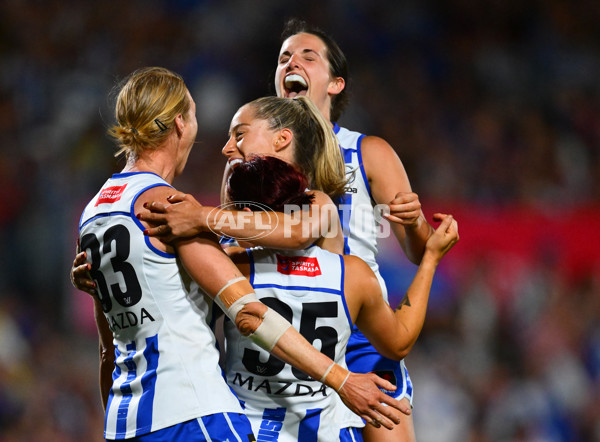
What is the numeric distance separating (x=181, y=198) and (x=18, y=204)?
642 centimetres

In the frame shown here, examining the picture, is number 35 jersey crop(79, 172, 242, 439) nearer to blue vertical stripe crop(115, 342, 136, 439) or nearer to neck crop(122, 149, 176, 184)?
blue vertical stripe crop(115, 342, 136, 439)

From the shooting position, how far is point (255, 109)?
3041 millimetres

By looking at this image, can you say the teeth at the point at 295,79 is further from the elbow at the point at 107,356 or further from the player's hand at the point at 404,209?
the elbow at the point at 107,356

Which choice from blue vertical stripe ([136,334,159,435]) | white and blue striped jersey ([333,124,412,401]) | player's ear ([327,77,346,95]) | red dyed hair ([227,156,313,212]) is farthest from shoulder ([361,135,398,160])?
blue vertical stripe ([136,334,159,435])

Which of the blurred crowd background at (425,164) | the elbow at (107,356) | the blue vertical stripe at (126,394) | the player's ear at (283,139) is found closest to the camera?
the blue vertical stripe at (126,394)

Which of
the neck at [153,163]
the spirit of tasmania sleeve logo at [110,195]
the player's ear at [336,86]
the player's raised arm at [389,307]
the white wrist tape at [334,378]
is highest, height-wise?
the player's ear at [336,86]

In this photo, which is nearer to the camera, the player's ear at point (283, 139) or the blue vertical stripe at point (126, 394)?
the blue vertical stripe at point (126, 394)

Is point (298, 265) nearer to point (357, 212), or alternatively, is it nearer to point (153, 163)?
point (153, 163)

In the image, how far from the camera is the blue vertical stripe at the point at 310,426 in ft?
8.93

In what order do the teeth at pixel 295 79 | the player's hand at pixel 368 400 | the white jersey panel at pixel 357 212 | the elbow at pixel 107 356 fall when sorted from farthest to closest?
the teeth at pixel 295 79 → the white jersey panel at pixel 357 212 → the elbow at pixel 107 356 → the player's hand at pixel 368 400

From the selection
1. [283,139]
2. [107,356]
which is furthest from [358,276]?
[107,356]

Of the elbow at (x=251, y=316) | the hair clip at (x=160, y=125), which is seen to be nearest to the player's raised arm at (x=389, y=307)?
the elbow at (x=251, y=316)

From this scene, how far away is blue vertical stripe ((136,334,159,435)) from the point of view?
100.0 inches

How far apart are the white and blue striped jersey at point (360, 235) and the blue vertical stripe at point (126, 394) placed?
4.16 feet
